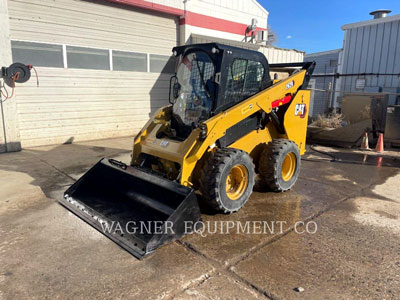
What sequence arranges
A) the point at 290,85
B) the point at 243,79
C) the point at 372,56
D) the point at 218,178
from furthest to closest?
the point at 372,56, the point at 290,85, the point at 243,79, the point at 218,178

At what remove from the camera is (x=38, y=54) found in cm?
769

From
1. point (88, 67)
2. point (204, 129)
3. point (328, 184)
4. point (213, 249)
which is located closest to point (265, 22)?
point (88, 67)

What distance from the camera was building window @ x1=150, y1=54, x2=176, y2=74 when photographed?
9945 mm

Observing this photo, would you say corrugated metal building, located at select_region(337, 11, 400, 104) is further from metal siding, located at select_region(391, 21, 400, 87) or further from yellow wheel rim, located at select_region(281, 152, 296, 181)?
yellow wheel rim, located at select_region(281, 152, 296, 181)

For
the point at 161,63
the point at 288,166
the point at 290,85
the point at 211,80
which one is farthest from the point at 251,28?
the point at 211,80

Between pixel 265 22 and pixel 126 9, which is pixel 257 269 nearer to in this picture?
pixel 126 9

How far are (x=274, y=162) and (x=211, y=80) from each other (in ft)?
5.01

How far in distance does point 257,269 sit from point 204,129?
1.68 metres

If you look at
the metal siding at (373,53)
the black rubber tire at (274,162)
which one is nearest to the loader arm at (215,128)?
the black rubber tire at (274,162)

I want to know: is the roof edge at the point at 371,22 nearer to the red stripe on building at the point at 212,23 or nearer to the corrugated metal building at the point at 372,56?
the corrugated metal building at the point at 372,56

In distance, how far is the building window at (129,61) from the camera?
360 inches

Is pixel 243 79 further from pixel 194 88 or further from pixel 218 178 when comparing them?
pixel 218 178

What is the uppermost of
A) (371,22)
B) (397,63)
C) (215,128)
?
(371,22)

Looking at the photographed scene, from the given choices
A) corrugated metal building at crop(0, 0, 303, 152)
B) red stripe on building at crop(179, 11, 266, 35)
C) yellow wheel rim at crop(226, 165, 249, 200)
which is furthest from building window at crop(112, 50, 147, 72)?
yellow wheel rim at crop(226, 165, 249, 200)
